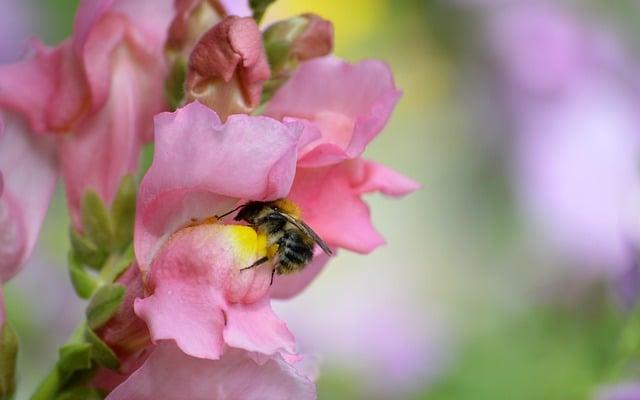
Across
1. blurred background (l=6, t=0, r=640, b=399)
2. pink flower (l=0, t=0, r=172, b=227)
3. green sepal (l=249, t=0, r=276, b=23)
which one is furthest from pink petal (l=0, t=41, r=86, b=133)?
blurred background (l=6, t=0, r=640, b=399)

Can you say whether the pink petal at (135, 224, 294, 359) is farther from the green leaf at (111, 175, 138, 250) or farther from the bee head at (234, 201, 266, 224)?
the green leaf at (111, 175, 138, 250)

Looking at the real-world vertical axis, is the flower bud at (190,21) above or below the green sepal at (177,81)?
above

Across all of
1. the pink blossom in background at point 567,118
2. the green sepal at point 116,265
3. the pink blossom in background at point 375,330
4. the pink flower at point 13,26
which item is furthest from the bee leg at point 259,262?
the pink blossom in background at point 567,118

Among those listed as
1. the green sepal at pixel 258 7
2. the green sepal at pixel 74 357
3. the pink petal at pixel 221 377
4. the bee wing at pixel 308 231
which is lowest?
the green sepal at pixel 74 357

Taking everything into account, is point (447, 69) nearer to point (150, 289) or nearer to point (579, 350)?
point (579, 350)

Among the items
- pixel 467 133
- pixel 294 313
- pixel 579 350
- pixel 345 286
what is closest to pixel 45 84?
pixel 579 350

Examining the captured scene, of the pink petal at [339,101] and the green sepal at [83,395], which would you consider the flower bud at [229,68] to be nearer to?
the pink petal at [339,101]
